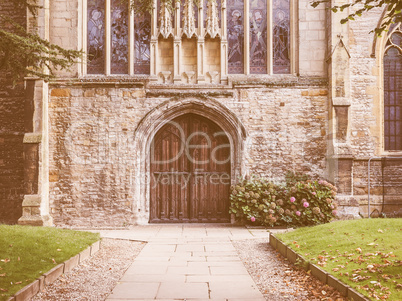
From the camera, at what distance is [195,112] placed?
1112cm

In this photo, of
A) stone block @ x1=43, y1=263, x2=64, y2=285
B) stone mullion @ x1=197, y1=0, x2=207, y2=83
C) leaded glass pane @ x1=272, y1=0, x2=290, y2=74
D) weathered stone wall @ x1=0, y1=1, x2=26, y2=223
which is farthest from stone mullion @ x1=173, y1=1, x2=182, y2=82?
stone block @ x1=43, y1=263, x2=64, y2=285

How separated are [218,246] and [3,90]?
7.27 metres

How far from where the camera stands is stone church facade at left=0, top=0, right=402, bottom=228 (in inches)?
418

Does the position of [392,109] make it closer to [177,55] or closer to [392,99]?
[392,99]

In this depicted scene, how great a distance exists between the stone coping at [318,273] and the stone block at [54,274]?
328cm

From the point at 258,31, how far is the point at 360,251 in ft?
24.4

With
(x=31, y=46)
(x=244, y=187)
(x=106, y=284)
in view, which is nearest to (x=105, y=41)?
(x=31, y=46)

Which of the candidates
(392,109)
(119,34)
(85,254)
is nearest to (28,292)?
(85,254)

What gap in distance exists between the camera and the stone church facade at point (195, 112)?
10617mm

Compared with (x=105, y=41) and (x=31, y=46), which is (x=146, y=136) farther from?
(x=31, y=46)

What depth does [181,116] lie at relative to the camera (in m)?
11.3

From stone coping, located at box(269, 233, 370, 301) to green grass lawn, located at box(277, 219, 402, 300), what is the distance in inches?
2.8

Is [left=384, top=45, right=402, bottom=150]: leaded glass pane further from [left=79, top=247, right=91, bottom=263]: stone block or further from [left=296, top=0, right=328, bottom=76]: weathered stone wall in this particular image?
[left=79, top=247, right=91, bottom=263]: stone block

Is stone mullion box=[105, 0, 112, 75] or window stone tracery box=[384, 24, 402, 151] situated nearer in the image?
stone mullion box=[105, 0, 112, 75]
